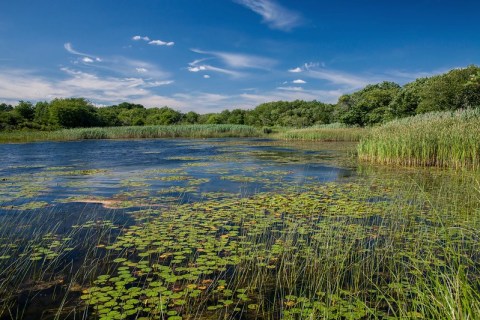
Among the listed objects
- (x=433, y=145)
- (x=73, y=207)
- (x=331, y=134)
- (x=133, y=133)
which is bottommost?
(x=73, y=207)

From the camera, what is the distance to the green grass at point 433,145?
11.3m

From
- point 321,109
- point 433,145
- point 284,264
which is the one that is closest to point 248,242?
point 284,264

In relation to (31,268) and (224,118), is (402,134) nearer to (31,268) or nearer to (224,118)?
(31,268)

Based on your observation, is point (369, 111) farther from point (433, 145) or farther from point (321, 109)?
point (433, 145)

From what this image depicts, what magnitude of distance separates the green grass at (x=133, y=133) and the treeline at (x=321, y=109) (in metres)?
11.5

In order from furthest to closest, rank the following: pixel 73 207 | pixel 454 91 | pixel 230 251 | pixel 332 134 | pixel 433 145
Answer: pixel 332 134 → pixel 454 91 → pixel 433 145 → pixel 73 207 → pixel 230 251

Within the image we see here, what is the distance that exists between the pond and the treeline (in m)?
15.5

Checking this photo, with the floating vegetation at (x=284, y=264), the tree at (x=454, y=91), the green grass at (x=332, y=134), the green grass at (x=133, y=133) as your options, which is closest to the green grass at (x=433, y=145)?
the floating vegetation at (x=284, y=264)

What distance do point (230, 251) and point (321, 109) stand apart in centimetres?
7273

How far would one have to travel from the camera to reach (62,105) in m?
60.4

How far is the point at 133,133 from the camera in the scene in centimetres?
4184

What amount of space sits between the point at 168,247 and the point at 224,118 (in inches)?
3315

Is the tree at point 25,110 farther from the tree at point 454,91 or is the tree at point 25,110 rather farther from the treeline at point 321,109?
the tree at point 454,91

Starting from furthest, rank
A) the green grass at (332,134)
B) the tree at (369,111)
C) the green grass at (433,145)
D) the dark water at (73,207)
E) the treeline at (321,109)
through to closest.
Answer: the tree at (369,111) → the green grass at (332,134) → the treeline at (321,109) → the green grass at (433,145) → the dark water at (73,207)
